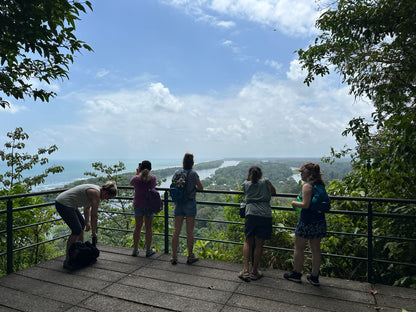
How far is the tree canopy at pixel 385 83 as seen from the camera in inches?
173

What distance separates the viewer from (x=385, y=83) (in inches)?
216

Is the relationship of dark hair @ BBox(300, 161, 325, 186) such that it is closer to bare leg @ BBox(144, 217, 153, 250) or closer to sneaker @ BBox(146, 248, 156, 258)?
bare leg @ BBox(144, 217, 153, 250)

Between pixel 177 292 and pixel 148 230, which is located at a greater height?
pixel 148 230

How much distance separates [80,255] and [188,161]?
219 cm

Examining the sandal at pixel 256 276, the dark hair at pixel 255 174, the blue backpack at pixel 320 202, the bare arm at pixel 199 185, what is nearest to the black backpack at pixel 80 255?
the bare arm at pixel 199 185

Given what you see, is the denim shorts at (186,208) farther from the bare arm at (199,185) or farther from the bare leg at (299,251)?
the bare leg at (299,251)

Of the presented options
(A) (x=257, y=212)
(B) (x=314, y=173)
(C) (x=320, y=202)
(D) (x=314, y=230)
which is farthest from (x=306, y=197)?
(A) (x=257, y=212)

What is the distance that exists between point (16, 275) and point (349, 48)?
8.46 meters

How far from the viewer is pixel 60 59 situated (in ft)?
14.7

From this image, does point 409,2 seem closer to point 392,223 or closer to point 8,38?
point 392,223

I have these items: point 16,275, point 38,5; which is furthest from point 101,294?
point 38,5

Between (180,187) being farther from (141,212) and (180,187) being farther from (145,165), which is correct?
(141,212)

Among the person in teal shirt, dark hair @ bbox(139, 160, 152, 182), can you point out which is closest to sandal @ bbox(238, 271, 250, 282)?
the person in teal shirt

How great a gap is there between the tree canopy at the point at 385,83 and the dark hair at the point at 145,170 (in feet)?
12.1
